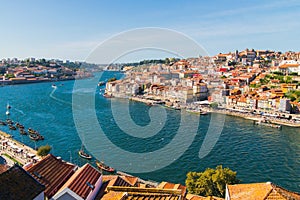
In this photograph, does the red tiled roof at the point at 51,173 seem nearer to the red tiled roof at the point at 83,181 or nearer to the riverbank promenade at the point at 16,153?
the red tiled roof at the point at 83,181

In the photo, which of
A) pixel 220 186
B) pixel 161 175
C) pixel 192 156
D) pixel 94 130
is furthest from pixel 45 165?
pixel 94 130

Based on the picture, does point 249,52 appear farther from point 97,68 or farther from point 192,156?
point 192,156

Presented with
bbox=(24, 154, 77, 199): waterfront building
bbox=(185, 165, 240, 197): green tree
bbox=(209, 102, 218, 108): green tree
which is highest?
bbox=(24, 154, 77, 199): waterfront building

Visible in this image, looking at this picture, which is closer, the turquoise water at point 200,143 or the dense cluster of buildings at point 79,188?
the dense cluster of buildings at point 79,188

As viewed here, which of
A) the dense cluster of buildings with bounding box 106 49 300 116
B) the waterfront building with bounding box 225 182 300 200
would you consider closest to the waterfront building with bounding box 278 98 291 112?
the dense cluster of buildings with bounding box 106 49 300 116

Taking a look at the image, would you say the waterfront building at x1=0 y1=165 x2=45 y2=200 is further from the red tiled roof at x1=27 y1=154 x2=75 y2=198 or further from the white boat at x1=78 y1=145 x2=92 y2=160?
the white boat at x1=78 y1=145 x2=92 y2=160

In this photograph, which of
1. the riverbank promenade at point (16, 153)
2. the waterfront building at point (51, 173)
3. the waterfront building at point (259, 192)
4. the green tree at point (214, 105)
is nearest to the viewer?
the waterfront building at point (259, 192)

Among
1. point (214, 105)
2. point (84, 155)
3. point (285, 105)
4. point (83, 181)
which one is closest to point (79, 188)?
point (83, 181)

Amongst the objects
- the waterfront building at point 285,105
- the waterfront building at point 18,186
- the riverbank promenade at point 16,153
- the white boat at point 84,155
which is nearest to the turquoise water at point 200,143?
the white boat at point 84,155
